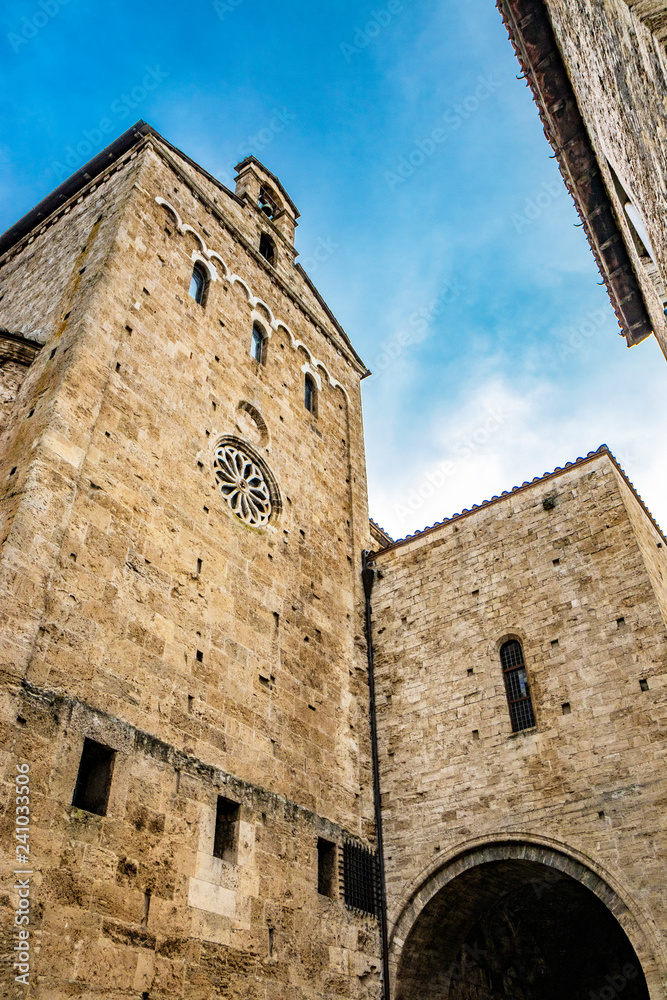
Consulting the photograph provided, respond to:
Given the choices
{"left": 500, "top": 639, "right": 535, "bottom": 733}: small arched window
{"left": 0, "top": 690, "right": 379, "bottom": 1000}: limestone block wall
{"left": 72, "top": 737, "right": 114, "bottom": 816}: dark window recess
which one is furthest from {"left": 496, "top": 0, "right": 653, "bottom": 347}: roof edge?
{"left": 72, "top": 737, "right": 114, "bottom": 816}: dark window recess

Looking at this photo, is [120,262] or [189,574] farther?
[120,262]

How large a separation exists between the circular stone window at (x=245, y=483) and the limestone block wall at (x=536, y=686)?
3.06m

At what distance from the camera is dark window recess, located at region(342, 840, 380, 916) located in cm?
1118

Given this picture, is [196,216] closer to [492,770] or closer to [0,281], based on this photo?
[0,281]

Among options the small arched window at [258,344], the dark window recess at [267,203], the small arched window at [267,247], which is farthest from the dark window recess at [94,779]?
the dark window recess at [267,203]

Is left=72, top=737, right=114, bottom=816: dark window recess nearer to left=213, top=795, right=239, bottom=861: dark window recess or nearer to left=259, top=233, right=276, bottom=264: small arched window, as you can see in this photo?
left=213, top=795, right=239, bottom=861: dark window recess

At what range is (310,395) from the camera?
1703cm

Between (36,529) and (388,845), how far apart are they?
7.37 metres

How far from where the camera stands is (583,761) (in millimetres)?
10438

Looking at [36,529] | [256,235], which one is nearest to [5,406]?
[36,529]

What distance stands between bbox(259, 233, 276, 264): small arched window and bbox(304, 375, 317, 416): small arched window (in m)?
3.16

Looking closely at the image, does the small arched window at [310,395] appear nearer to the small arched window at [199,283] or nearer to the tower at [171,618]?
the tower at [171,618]

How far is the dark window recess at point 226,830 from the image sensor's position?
9.68m

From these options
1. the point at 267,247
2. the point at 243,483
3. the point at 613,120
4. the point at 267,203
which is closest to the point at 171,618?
the point at 243,483
